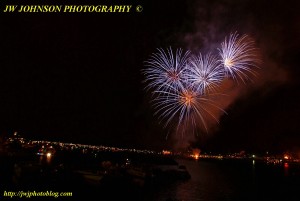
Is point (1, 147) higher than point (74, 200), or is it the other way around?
point (1, 147)

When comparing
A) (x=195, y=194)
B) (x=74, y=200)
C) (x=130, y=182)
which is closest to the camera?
(x=74, y=200)

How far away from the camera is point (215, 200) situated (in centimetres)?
3838

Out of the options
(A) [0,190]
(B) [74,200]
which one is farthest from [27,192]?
(B) [74,200]

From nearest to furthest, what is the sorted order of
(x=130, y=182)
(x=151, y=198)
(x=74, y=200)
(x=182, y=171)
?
(x=74, y=200)
(x=151, y=198)
(x=130, y=182)
(x=182, y=171)

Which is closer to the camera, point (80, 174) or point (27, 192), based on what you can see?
point (27, 192)

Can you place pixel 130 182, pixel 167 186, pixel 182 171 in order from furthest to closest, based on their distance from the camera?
1. pixel 182 171
2. pixel 167 186
3. pixel 130 182

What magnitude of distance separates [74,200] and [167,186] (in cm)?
1900

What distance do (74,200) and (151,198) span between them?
31.1 ft

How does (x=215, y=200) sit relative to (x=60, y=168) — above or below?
below

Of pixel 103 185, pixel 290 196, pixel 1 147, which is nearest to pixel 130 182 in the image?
pixel 103 185

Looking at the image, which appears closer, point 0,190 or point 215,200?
point 0,190

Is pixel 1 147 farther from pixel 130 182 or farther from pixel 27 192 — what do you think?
pixel 27 192

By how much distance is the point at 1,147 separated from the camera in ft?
189

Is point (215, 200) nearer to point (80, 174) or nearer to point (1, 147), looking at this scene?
point (80, 174)
